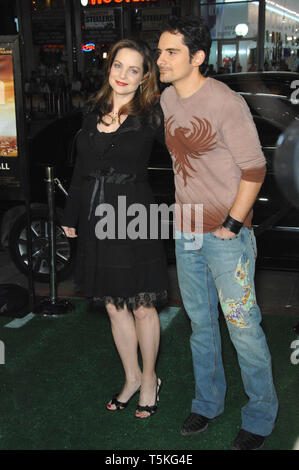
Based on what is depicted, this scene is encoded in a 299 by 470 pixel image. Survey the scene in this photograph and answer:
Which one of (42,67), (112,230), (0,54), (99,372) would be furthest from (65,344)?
Result: (42,67)

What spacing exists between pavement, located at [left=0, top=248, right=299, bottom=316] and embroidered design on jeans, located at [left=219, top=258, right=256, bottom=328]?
2.04 metres

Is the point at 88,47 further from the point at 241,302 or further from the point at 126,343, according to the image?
the point at 241,302

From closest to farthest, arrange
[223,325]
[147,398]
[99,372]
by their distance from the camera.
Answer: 1. [147,398]
2. [99,372]
3. [223,325]

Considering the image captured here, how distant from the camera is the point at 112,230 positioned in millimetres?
2918

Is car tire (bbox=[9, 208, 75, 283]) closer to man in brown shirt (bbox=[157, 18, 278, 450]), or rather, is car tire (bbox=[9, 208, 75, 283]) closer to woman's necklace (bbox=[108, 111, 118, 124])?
woman's necklace (bbox=[108, 111, 118, 124])

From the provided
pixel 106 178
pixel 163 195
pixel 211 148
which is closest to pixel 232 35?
pixel 163 195

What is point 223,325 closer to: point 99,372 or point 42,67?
point 99,372

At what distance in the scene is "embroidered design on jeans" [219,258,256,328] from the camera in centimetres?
265

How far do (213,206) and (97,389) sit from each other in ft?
4.89

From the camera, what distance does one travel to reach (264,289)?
5207 millimetres

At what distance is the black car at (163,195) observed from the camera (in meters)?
4.82

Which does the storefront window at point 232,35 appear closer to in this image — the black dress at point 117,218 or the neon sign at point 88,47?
the neon sign at point 88,47

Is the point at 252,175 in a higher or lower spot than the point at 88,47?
lower
